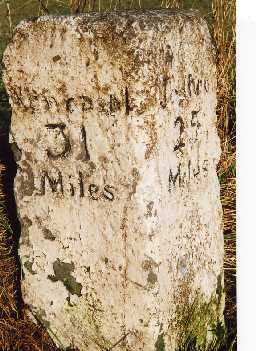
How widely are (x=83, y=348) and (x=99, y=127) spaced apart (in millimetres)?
901

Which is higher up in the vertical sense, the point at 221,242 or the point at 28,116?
the point at 28,116

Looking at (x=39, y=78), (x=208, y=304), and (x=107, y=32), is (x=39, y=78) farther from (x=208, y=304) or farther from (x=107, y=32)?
(x=208, y=304)

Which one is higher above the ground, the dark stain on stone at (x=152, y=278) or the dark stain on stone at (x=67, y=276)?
the dark stain on stone at (x=152, y=278)

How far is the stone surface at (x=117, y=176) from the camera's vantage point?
6.39 ft

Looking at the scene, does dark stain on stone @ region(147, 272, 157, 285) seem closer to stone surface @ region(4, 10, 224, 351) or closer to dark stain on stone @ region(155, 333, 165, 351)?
stone surface @ region(4, 10, 224, 351)

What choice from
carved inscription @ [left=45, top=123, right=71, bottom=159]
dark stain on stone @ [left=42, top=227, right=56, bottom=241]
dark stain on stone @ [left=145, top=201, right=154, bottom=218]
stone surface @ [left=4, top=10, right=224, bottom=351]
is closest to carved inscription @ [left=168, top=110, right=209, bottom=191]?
stone surface @ [left=4, top=10, right=224, bottom=351]

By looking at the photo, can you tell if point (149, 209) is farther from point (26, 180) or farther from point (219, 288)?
point (219, 288)

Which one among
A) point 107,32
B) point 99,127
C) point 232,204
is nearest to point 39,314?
point 99,127

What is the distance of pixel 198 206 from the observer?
223 centimetres

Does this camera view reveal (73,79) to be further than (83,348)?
No

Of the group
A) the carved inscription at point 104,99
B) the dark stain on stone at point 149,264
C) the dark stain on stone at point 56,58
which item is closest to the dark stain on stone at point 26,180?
the carved inscription at point 104,99

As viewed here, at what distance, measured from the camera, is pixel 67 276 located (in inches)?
88.9

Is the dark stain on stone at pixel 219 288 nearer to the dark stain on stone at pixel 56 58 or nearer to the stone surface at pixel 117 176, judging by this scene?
the stone surface at pixel 117 176

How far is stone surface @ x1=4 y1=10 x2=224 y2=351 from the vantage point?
195 cm
